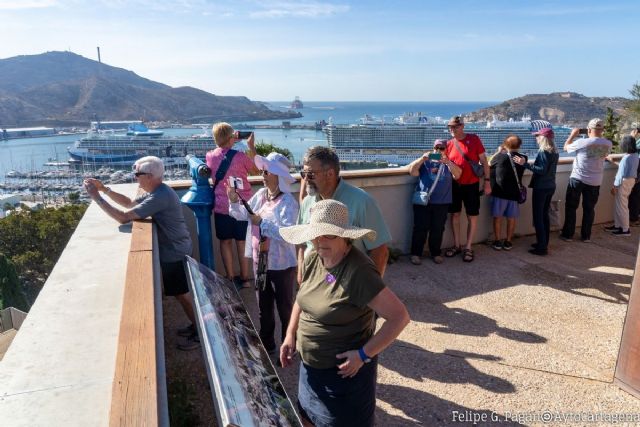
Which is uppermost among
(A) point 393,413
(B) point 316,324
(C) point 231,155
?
(C) point 231,155

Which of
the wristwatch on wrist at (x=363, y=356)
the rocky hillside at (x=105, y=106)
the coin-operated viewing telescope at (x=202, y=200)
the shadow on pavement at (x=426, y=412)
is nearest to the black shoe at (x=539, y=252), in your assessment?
the shadow on pavement at (x=426, y=412)

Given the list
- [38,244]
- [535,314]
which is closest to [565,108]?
[38,244]

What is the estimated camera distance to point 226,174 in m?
4.41

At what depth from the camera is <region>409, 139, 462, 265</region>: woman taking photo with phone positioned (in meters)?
5.64

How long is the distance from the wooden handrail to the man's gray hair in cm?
105

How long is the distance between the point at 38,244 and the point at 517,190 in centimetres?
2419

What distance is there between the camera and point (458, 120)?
18.5 ft

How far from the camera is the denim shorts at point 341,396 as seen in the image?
2219 millimetres

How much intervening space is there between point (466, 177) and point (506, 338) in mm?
2339

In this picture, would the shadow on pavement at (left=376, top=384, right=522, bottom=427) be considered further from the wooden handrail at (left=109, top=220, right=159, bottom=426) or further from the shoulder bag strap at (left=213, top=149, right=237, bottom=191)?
the shoulder bag strap at (left=213, top=149, right=237, bottom=191)

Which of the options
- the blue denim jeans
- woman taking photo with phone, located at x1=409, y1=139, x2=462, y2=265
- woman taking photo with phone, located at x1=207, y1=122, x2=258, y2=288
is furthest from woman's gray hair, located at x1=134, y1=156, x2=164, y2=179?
the blue denim jeans

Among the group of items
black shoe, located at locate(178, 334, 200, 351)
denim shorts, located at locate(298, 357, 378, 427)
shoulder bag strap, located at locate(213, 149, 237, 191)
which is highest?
shoulder bag strap, located at locate(213, 149, 237, 191)

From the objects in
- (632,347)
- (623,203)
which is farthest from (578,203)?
(632,347)

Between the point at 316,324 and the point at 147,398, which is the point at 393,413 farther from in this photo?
the point at 147,398
